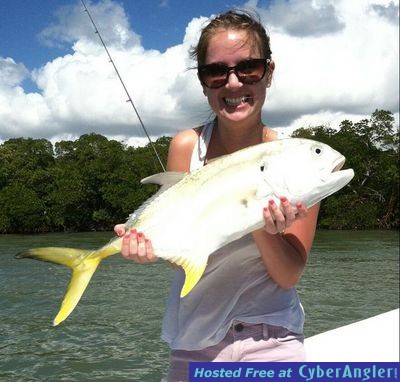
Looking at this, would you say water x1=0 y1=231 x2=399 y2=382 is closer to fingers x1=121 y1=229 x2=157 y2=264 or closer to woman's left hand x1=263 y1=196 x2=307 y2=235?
fingers x1=121 y1=229 x2=157 y2=264

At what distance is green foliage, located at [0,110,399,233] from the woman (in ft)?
157

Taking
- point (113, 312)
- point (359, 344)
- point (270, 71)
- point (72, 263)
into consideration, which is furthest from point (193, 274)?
point (113, 312)

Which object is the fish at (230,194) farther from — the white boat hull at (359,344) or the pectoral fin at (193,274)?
the white boat hull at (359,344)

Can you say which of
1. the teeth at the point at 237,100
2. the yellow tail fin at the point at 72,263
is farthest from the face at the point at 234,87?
the yellow tail fin at the point at 72,263

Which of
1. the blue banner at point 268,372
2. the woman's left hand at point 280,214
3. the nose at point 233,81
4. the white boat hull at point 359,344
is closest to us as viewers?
the woman's left hand at point 280,214

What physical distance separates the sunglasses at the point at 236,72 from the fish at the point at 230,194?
13.1 inches

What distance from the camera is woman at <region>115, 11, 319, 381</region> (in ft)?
7.39

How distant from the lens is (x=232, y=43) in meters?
2.39

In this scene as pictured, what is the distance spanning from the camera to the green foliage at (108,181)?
52.3 m

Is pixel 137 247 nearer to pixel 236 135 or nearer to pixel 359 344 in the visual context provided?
pixel 236 135

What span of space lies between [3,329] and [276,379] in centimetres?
904

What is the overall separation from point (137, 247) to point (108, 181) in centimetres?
5633

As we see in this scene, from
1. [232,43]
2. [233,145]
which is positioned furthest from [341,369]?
[232,43]

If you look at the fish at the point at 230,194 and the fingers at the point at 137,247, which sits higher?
the fish at the point at 230,194
